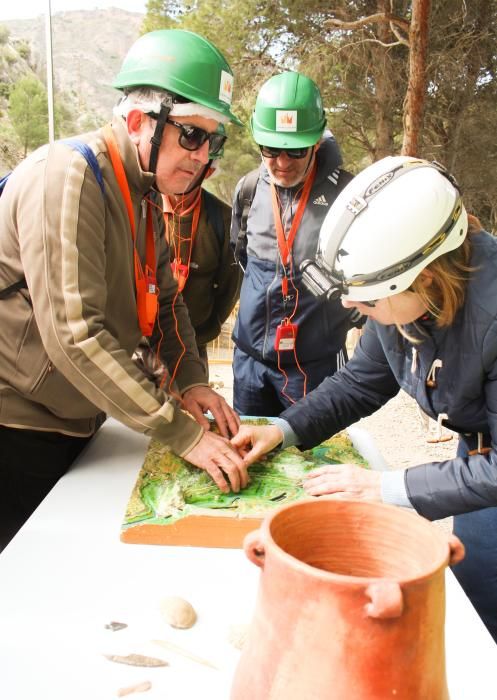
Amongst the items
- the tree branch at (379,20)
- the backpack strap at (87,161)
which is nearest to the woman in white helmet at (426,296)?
the backpack strap at (87,161)

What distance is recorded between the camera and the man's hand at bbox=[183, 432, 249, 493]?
1.69 m

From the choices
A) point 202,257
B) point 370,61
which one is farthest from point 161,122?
point 370,61

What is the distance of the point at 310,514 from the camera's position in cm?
95

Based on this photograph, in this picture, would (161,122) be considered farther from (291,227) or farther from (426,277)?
(291,227)

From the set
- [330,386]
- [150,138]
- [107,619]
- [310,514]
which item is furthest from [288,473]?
[150,138]

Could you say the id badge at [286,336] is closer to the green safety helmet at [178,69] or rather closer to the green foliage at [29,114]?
the green safety helmet at [178,69]

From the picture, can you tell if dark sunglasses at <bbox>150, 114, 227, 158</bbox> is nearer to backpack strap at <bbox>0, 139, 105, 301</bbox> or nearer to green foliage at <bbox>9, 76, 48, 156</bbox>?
backpack strap at <bbox>0, 139, 105, 301</bbox>

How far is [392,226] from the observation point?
4.76 ft

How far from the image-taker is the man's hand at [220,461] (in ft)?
5.54

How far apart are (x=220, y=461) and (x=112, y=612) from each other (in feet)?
1.77

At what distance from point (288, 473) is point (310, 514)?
90 cm

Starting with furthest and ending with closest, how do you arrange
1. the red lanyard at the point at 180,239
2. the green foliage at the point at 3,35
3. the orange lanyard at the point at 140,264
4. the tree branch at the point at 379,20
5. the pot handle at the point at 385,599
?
1. the green foliage at the point at 3,35
2. the tree branch at the point at 379,20
3. the red lanyard at the point at 180,239
4. the orange lanyard at the point at 140,264
5. the pot handle at the point at 385,599

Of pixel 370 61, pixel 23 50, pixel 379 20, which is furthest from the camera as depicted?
pixel 23 50

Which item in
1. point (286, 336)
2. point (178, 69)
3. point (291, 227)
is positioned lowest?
point (286, 336)
